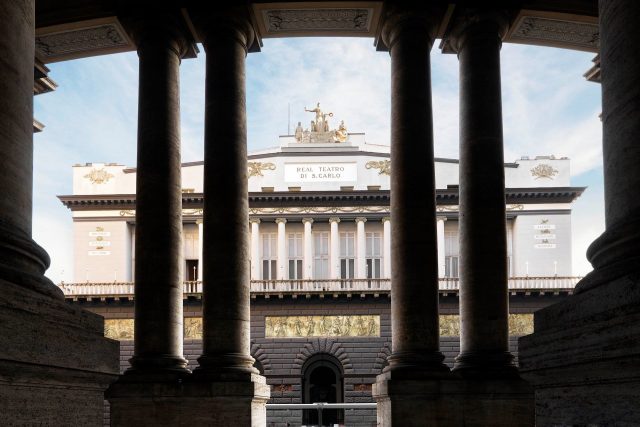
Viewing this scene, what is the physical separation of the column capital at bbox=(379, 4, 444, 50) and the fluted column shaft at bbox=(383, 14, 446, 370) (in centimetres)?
3

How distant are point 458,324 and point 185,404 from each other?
50.1 m

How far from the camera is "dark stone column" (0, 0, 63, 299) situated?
29.9 feet

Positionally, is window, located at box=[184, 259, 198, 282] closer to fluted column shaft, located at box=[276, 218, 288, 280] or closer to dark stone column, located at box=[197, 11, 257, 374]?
fluted column shaft, located at box=[276, 218, 288, 280]

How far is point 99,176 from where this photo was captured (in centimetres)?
7600

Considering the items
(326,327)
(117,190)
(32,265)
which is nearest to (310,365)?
(326,327)

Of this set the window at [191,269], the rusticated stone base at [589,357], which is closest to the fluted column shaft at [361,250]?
the window at [191,269]

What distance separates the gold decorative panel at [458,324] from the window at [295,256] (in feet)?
49.5

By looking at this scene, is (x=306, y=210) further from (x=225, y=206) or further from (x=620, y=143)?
(x=620, y=143)

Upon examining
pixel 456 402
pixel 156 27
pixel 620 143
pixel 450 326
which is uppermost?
Answer: pixel 156 27

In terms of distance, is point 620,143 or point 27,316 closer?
point 27,316

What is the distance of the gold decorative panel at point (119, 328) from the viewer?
6969cm

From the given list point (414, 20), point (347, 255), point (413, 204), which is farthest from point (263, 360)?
point (414, 20)

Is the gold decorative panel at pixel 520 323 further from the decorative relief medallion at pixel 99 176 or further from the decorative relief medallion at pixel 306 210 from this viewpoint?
the decorative relief medallion at pixel 99 176

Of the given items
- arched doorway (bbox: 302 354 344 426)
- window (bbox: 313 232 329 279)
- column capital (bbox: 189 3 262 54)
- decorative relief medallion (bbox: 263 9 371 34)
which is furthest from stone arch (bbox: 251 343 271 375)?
column capital (bbox: 189 3 262 54)
